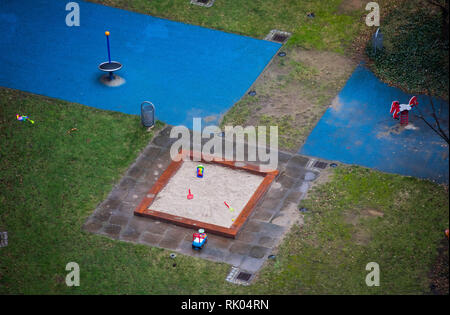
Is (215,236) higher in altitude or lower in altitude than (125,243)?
higher

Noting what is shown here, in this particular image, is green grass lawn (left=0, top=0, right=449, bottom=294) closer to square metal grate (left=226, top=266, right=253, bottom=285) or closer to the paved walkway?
square metal grate (left=226, top=266, right=253, bottom=285)

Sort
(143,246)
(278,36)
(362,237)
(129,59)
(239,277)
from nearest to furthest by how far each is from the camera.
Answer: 1. (239,277)
2. (143,246)
3. (362,237)
4. (129,59)
5. (278,36)

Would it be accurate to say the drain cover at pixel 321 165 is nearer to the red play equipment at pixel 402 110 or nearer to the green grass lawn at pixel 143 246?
the green grass lawn at pixel 143 246

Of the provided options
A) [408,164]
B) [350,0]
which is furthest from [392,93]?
[350,0]

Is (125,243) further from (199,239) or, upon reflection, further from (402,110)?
(402,110)

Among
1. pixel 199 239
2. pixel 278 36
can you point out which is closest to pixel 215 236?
pixel 199 239

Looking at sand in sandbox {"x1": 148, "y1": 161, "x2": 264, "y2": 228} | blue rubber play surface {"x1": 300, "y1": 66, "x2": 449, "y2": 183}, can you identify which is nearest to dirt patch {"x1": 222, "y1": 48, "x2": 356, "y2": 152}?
blue rubber play surface {"x1": 300, "y1": 66, "x2": 449, "y2": 183}

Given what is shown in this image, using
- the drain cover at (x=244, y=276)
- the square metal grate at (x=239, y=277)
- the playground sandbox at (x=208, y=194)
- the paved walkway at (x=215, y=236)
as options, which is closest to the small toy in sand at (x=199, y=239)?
the paved walkway at (x=215, y=236)

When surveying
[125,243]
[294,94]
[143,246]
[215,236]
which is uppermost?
[294,94]
